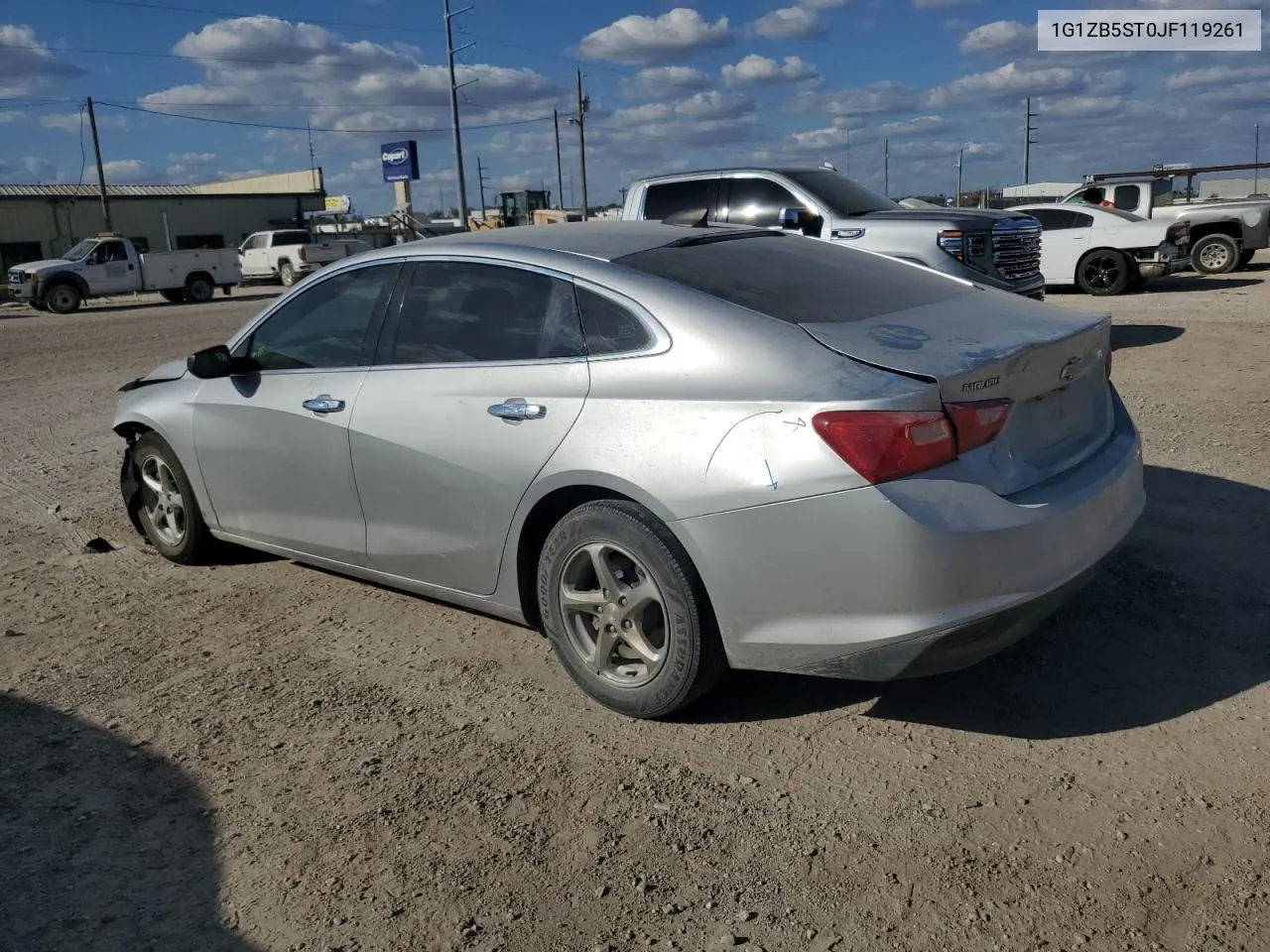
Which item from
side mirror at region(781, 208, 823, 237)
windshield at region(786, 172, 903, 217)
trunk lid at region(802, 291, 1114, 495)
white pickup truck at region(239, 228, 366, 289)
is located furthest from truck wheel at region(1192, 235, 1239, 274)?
white pickup truck at region(239, 228, 366, 289)

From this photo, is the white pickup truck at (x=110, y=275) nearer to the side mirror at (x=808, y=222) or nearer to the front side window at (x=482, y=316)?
the side mirror at (x=808, y=222)

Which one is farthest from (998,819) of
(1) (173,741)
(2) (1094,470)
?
(1) (173,741)

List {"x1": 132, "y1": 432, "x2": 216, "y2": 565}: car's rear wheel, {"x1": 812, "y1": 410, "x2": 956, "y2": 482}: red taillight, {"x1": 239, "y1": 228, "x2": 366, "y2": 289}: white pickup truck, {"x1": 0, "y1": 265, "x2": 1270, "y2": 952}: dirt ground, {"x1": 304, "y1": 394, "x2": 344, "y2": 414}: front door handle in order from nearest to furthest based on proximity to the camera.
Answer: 1. {"x1": 0, "y1": 265, "x2": 1270, "y2": 952}: dirt ground
2. {"x1": 812, "y1": 410, "x2": 956, "y2": 482}: red taillight
3. {"x1": 304, "y1": 394, "x2": 344, "y2": 414}: front door handle
4. {"x1": 132, "y1": 432, "x2": 216, "y2": 565}: car's rear wheel
5. {"x1": 239, "y1": 228, "x2": 366, "y2": 289}: white pickup truck

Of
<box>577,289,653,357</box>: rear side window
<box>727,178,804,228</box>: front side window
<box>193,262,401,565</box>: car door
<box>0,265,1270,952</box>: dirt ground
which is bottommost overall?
<box>0,265,1270,952</box>: dirt ground

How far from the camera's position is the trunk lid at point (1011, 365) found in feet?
10.5

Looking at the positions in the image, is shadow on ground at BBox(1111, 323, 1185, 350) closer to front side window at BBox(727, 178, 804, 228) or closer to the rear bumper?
front side window at BBox(727, 178, 804, 228)

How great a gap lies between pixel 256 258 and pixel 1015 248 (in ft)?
102

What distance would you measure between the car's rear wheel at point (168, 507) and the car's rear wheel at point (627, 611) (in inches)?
93.3

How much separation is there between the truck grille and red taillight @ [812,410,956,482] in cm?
820

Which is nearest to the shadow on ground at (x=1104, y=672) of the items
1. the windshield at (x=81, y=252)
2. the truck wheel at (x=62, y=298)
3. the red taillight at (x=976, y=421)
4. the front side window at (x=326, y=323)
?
the red taillight at (x=976, y=421)

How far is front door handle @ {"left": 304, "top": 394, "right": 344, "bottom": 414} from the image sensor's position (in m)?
4.39

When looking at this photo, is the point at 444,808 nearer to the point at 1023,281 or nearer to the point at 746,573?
the point at 746,573

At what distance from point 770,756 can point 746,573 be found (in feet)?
2.11

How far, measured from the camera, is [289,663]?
14.2ft
